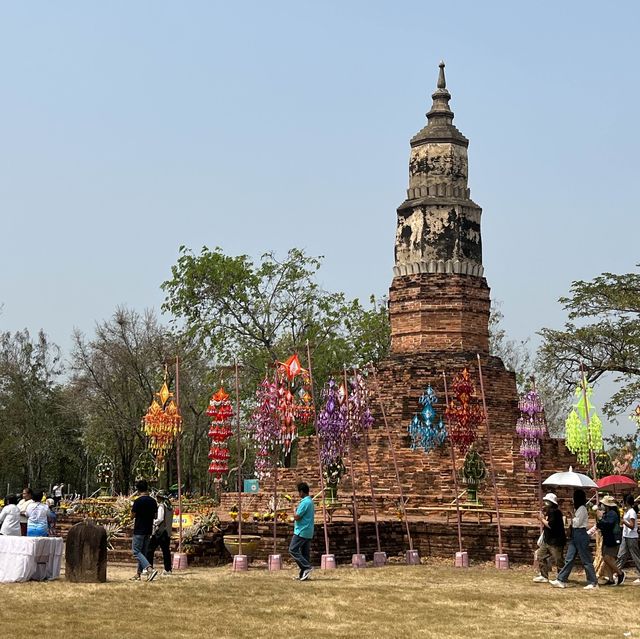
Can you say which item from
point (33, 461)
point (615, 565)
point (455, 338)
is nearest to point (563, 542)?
point (615, 565)

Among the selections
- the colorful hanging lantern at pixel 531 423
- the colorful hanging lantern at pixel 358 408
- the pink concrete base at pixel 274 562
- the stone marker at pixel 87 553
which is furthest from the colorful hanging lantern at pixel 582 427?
the stone marker at pixel 87 553

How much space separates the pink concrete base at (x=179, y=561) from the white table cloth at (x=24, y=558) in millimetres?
3388

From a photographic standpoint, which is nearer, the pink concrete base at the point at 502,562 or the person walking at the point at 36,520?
the person walking at the point at 36,520

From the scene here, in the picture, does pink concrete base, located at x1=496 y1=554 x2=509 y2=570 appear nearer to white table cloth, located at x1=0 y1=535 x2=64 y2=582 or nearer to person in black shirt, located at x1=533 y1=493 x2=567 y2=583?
person in black shirt, located at x1=533 y1=493 x2=567 y2=583

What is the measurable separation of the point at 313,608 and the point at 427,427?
706 inches

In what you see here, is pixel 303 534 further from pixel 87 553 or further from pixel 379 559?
pixel 379 559

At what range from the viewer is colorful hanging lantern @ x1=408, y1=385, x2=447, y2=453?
32500 mm

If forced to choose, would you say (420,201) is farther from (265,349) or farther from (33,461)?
(33,461)

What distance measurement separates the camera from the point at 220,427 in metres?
27.5

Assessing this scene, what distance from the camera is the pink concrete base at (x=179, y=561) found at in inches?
819

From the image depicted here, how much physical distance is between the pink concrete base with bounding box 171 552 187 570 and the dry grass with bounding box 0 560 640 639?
5.38ft

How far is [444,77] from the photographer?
1437 inches

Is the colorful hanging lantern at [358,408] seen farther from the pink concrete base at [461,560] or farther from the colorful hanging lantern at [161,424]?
the pink concrete base at [461,560]

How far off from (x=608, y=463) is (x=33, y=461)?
35.0 metres
